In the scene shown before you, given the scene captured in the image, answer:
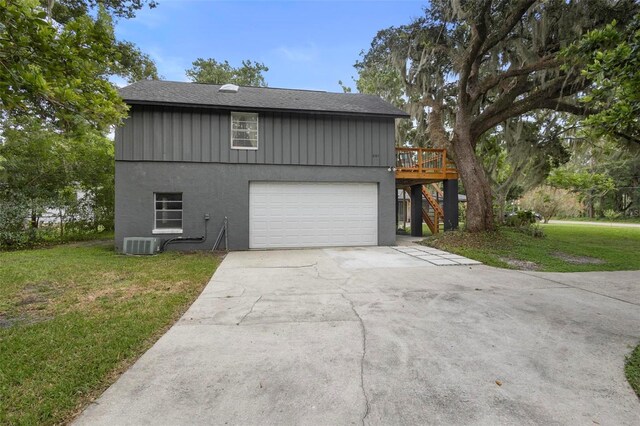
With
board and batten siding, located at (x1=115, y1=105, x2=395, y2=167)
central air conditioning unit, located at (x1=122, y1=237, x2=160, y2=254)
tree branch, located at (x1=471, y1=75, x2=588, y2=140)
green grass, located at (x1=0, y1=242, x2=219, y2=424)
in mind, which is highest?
tree branch, located at (x1=471, y1=75, x2=588, y2=140)

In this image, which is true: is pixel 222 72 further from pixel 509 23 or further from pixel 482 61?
pixel 509 23

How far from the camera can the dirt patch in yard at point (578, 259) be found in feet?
24.2

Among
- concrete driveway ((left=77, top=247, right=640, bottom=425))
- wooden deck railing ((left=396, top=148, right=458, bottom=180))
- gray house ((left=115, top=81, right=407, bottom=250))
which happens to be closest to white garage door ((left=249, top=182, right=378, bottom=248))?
gray house ((left=115, top=81, right=407, bottom=250))

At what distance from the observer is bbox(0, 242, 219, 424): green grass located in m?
2.15

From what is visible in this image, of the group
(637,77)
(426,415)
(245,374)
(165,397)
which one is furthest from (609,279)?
(165,397)

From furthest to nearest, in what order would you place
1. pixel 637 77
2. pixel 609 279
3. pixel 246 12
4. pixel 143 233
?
pixel 246 12 → pixel 143 233 → pixel 609 279 → pixel 637 77

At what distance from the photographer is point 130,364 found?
8.55ft

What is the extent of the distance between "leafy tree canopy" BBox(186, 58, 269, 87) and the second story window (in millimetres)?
15864

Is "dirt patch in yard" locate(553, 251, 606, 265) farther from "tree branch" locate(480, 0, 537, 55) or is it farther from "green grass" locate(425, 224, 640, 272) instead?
"tree branch" locate(480, 0, 537, 55)

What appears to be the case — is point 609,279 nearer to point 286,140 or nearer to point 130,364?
point 130,364

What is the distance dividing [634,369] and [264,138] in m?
8.73

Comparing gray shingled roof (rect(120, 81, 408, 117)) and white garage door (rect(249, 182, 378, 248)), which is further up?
gray shingled roof (rect(120, 81, 408, 117))

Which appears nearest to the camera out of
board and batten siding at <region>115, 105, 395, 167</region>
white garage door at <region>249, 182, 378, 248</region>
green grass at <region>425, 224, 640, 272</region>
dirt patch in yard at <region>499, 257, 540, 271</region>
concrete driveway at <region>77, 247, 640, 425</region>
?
concrete driveway at <region>77, 247, 640, 425</region>

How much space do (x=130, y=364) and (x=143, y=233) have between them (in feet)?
23.2
